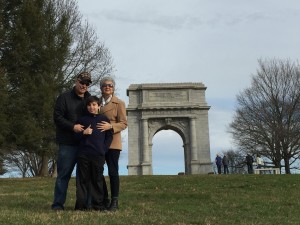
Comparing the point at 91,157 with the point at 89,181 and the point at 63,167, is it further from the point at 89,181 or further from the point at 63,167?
the point at 63,167

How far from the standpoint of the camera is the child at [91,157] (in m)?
6.43

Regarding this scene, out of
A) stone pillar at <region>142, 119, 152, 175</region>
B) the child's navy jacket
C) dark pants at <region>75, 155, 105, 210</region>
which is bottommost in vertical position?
dark pants at <region>75, 155, 105, 210</region>

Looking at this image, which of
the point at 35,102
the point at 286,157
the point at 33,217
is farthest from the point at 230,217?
the point at 286,157

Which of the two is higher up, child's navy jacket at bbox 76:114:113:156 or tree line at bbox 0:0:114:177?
tree line at bbox 0:0:114:177

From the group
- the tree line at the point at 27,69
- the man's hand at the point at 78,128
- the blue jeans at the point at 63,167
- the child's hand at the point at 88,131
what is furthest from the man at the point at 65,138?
the tree line at the point at 27,69

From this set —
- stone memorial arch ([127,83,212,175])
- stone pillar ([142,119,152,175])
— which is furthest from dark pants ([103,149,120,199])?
stone memorial arch ([127,83,212,175])

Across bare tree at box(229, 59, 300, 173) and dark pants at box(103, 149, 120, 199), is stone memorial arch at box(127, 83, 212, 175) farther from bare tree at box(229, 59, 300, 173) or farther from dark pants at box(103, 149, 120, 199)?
dark pants at box(103, 149, 120, 199)

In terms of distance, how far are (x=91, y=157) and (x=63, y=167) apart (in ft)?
2.05

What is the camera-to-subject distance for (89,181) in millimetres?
6559

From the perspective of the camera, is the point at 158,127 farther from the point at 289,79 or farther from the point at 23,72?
the point at 23,72

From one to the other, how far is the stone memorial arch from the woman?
29762mm

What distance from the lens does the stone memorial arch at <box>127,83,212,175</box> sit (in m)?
36.8

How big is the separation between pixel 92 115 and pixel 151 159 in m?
30.8

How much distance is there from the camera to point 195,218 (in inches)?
249
